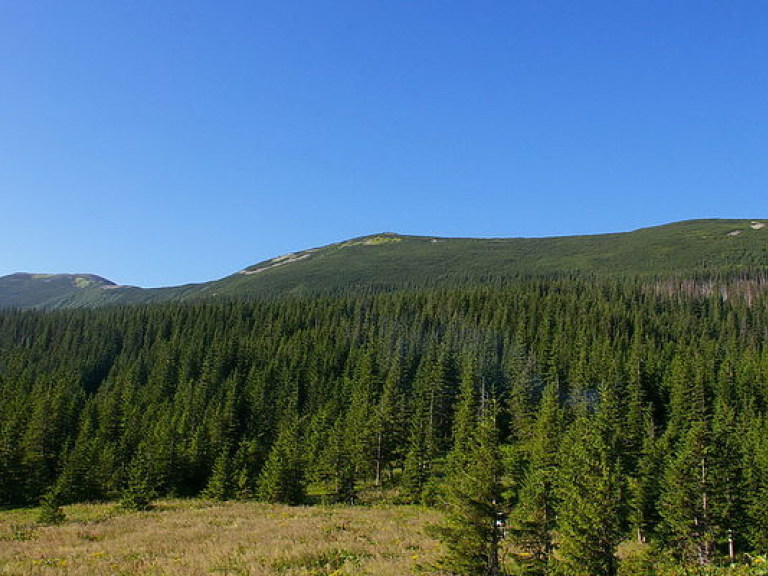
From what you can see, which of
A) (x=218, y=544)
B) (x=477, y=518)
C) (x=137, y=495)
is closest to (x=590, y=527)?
(x=477, y=518)

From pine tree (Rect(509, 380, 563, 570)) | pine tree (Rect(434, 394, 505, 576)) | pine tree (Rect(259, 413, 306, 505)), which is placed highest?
pine tree (Rect(434, 394, 505, 576))

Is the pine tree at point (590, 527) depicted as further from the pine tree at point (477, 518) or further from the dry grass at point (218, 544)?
the dry grass at point (218, 544)

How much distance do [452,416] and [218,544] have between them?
68.3m

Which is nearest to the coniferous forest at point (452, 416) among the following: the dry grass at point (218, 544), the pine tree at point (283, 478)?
the pine tree at point (283, 478)

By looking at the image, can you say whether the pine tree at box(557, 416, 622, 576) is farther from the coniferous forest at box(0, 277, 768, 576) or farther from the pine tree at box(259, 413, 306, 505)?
the pine tree at box(259, 413, 306, 505)

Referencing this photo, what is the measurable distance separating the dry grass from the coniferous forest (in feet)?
15.9

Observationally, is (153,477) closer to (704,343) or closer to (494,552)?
(494,552)

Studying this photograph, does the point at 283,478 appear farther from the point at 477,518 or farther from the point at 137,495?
the point at 477,518

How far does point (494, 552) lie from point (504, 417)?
74.3 metres

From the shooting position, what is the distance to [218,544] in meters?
25.0

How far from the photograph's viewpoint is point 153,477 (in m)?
51.0

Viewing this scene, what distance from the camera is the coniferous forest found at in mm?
28406

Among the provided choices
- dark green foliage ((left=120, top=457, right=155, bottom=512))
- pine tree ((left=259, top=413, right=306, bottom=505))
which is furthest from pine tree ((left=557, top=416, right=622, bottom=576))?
dark green foliage ((left=120, top=457, right=155, bottom=512))

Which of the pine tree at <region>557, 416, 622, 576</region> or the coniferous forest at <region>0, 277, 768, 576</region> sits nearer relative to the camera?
the pine tree at <region>557, 416, 622, 576</region>
